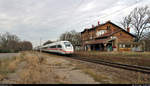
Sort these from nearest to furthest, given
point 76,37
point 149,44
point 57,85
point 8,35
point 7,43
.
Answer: point 57,85 < point 149,44 < point 76,37 < point 7,43 < point 8,35

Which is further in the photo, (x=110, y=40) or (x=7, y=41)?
(x=7, y=41)

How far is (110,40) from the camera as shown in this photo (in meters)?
30.9

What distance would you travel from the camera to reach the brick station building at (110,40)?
31353 millimetres

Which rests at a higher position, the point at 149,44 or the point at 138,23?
the point at 138,23

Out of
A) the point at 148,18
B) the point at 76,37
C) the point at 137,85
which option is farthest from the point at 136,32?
the point at 137,85

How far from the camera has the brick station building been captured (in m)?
31.4

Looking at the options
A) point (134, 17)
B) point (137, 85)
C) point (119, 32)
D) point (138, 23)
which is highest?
point (134, 17)

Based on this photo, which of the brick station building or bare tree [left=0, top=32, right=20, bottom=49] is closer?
the brick station building

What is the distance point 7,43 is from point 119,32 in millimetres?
65294

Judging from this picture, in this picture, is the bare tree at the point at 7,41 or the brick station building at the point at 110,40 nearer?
the brick station building at the point at 110,40

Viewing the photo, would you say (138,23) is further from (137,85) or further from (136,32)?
(137,85)

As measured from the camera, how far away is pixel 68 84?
16.7ft

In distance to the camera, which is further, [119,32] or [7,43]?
[7,43]

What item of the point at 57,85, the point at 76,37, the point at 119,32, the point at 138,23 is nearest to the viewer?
the point at 57,85
